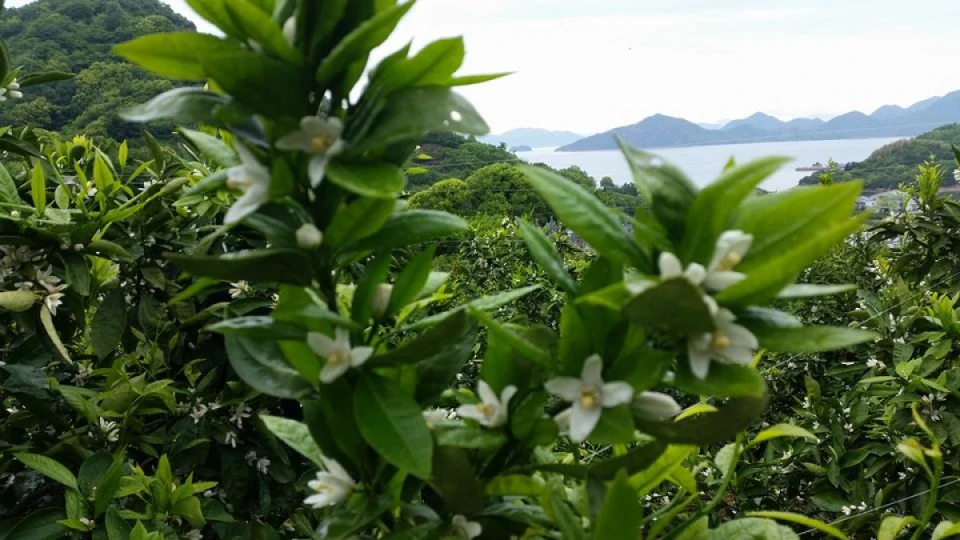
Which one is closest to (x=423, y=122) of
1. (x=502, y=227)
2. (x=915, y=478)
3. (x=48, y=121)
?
(x=915, y=478)

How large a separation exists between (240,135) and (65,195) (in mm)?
1172

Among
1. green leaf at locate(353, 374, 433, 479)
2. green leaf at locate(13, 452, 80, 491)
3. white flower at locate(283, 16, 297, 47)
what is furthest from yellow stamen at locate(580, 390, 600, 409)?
green leaf at locate(13, 452, 80, 491)

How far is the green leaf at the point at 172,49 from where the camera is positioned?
0.47m

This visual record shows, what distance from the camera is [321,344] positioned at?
18.9 inches

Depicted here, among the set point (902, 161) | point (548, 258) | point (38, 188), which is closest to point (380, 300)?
point (548, 258)

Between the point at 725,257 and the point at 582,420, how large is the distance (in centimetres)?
14

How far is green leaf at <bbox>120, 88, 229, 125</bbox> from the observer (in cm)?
46

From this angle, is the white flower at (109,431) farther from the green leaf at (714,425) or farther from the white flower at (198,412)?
the green leaf at (714,425)

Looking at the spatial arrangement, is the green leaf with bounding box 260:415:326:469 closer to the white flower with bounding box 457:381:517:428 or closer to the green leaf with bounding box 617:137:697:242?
the white flower with bounding box 457:381:517:428

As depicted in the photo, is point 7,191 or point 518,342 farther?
point 7,191

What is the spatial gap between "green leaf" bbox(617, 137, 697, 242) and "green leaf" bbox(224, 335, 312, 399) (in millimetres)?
288

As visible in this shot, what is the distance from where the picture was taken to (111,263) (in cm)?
154

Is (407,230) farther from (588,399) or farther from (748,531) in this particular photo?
(748,531)

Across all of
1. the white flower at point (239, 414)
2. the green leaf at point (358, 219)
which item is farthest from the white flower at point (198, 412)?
the green leaf at point (358, 219)
